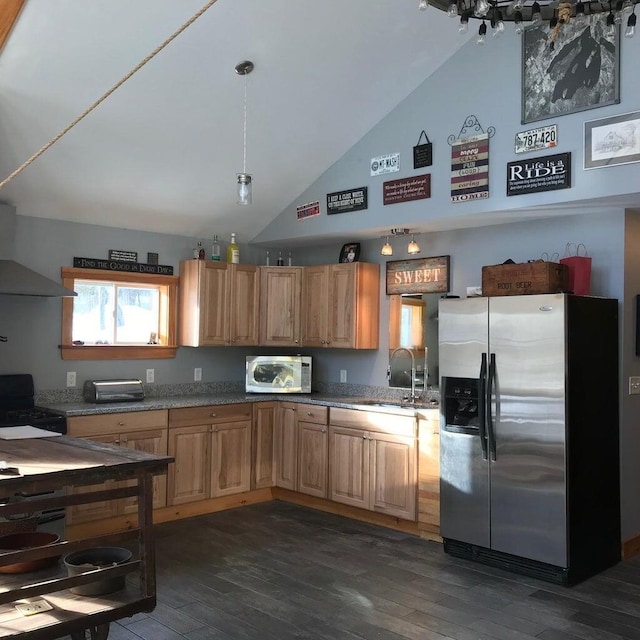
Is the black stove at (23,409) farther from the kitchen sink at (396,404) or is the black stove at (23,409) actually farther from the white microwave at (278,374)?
the kitchen sink at (396,404)

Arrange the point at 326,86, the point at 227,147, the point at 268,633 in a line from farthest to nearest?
the point at 227,147 < the point at 326,86 < the point at 268,633

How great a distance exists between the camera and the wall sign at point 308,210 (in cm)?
580

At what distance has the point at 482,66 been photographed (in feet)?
15.1

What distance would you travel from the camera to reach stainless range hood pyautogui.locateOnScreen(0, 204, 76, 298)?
4.53 metres

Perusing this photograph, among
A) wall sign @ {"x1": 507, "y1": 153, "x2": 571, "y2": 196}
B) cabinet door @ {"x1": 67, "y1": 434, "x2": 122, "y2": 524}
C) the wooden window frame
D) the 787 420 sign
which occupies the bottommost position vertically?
→ cabinet door @ {"x1": 67, "y1": 434, "x2": 122, "y2": 524}

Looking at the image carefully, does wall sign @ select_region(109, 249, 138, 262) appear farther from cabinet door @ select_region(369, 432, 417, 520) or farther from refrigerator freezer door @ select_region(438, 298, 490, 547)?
refrigerator freezer door @ select_region(438, 298, 490, 547)

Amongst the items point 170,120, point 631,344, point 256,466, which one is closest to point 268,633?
point 256,466

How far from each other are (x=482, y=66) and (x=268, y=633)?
146 inches

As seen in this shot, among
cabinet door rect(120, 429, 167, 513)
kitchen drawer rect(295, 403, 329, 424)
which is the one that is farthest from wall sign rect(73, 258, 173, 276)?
kitchen drawer rect(295, 403, 329, 424)

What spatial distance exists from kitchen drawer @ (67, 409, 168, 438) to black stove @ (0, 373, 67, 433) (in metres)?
0.11

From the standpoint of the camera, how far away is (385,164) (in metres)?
5.25

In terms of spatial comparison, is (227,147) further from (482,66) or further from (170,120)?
(482,66)

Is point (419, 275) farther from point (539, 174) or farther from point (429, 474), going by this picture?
point (429, 474)

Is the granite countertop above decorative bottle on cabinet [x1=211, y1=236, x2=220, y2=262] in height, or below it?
below
